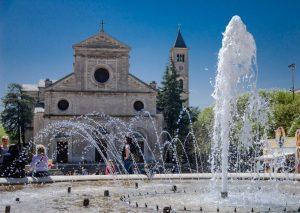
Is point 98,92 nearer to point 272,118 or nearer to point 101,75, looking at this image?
point 101,75

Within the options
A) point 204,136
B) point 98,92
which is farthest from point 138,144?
point 204,136

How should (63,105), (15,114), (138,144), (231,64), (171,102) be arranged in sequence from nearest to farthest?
(231,64)
(63,105)
(138,144)
(171,102)
(15,114)

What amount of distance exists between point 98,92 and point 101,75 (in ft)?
6.18

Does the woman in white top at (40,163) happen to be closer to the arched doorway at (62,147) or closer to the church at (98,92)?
the arched doorway at (62,147)

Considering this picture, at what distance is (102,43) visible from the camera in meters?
44.8

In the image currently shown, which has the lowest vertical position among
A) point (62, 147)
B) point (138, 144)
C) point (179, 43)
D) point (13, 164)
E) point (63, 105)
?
point (13, 164)

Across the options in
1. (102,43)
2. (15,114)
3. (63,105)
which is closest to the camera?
(63,105)

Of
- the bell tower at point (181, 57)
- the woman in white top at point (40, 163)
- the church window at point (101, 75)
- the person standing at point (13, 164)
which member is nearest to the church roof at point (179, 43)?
the bell tower at point (181, 57)

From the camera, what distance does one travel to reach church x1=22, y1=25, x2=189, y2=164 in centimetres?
4322

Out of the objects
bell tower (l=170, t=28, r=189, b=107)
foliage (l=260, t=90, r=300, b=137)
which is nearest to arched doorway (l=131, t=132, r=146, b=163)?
foliage (l=260, t=90, r=300, b=137)

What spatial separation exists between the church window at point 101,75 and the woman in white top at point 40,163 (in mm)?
31225

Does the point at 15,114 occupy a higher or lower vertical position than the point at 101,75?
lower

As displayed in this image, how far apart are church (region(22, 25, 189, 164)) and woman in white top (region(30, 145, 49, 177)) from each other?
2906 centimetres

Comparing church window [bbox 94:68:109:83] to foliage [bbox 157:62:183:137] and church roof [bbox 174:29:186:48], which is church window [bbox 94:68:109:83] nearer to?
foliage [bbox 157:62:183:137]
